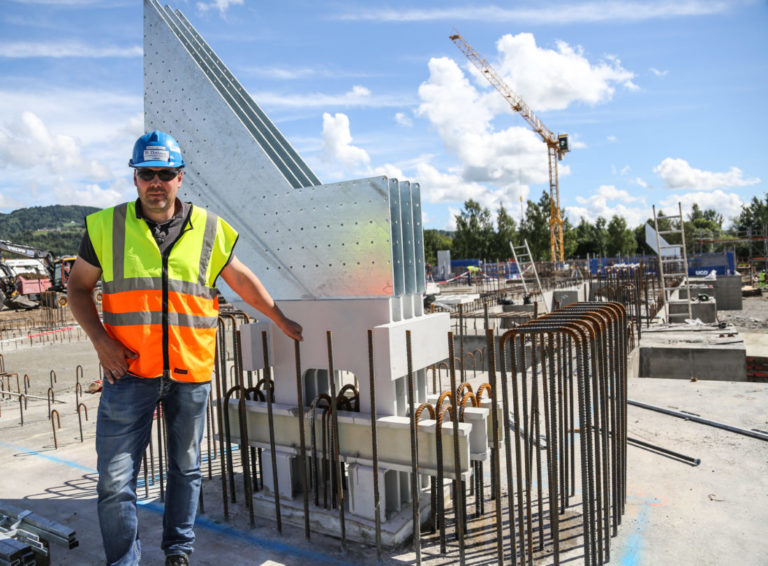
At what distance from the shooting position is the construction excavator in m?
39.6

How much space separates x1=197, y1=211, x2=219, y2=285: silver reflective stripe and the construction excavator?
40.0 meters

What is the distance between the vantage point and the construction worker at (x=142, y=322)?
2.96 metres

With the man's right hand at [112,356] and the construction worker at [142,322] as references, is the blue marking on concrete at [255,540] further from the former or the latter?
the man's right hand at [112,356]

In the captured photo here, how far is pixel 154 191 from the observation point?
305 cm

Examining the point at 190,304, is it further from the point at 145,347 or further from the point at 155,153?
the point at 155,153

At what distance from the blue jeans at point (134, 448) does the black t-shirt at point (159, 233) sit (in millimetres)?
731

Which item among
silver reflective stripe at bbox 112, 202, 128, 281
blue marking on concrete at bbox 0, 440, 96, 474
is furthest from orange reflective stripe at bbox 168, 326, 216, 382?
blue marking on concrete at bbox 0, 440, 96, 474

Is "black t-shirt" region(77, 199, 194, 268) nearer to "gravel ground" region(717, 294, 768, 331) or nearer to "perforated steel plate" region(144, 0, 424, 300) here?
"perforated steel plate" region(144, 0, 424, 300)

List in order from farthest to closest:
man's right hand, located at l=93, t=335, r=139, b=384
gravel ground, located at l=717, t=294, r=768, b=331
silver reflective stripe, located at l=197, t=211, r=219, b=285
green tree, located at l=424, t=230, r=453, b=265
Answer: green tree, located at l=424, t=230, r=453, b=265 → gravel ground, located at l=717, t=294, r=768, b=331 → silver reflective stripe, located at l=197, t=211, r=219, b=285 → man's right hand, located at l=93, t=335, r=139, b=384

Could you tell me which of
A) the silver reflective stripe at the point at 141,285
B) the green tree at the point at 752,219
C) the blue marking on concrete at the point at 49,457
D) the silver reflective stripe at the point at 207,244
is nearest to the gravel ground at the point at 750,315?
the blue marking on concrete at the point at 49,457

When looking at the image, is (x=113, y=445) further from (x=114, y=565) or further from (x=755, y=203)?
(x=755, y=203)

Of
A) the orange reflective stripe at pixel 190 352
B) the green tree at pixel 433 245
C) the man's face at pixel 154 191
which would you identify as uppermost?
the green tree at pixel 433 245

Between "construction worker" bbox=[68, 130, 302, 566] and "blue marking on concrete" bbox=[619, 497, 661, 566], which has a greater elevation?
"construction worker" bbox=[68, 130, 302, 566]

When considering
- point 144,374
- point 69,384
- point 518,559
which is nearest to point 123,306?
point 144,374
